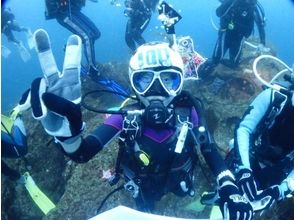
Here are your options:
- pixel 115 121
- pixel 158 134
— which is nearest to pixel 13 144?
pixel 115 121

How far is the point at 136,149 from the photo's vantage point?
340 cm

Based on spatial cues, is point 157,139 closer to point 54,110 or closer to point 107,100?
point 54,110

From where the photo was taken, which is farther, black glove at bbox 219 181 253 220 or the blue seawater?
the blue seawater

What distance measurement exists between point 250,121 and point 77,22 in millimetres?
5558

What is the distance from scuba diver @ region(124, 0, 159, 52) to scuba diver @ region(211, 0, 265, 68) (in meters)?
1.97

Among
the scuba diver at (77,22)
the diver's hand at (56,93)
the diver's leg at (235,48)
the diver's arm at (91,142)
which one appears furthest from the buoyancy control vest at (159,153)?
the diver's leg at (235,48)

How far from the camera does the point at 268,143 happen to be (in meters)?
3.68

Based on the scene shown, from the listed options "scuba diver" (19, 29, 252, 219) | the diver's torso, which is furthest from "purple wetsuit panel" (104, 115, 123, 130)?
the diver's torso

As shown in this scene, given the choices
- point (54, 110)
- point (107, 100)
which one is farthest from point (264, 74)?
point (54, 110)

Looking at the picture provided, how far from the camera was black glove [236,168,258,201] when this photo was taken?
10.5ft

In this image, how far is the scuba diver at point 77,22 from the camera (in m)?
7.57

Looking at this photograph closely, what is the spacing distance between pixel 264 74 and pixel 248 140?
5.41 metres

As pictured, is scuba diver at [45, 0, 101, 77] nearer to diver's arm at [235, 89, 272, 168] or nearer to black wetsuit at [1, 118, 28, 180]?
black wetsuit at [1, 118, 28, 180]

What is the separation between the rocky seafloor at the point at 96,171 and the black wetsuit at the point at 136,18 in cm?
188
